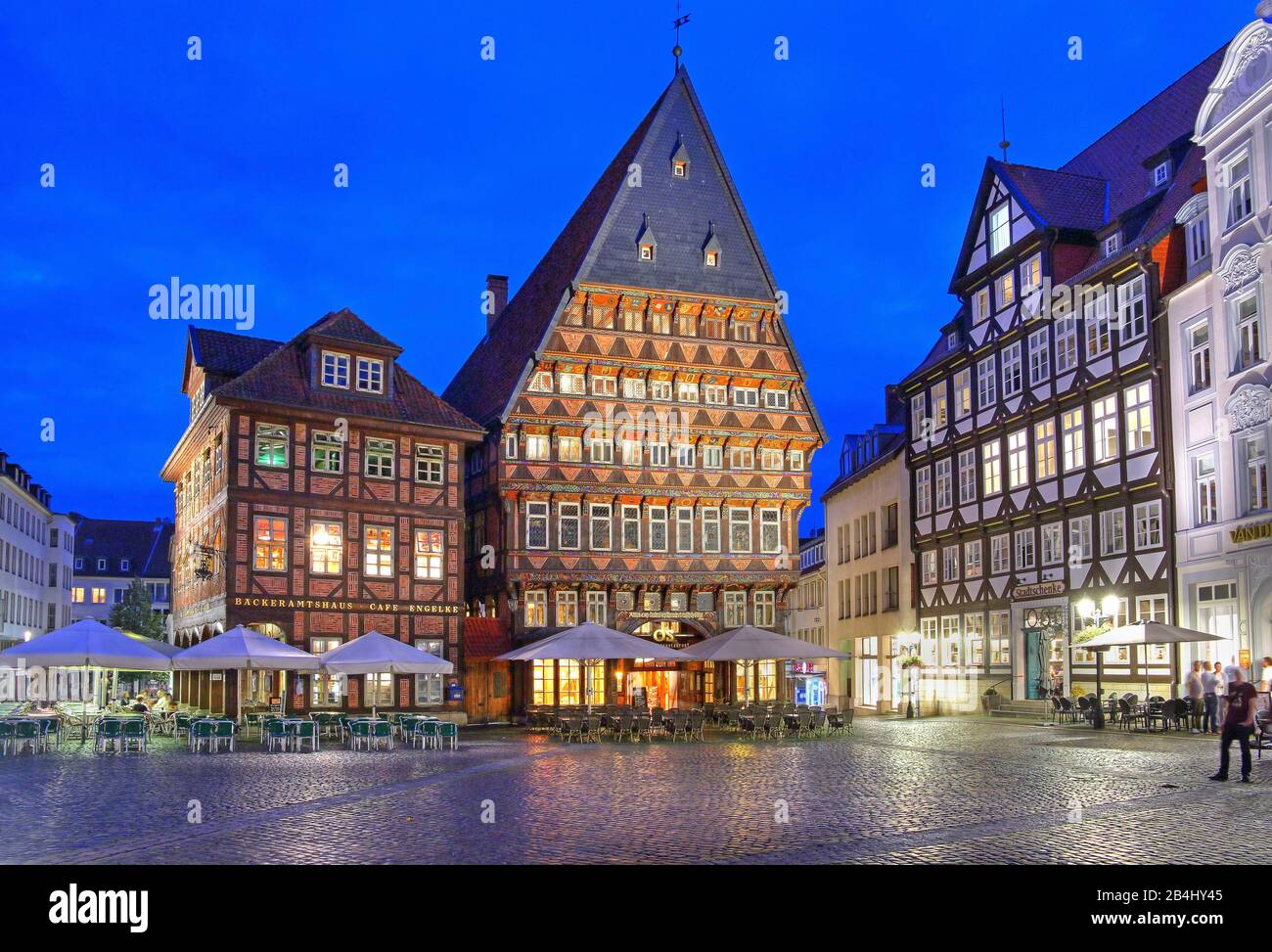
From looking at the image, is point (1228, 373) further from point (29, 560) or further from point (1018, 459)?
point (29, 560)

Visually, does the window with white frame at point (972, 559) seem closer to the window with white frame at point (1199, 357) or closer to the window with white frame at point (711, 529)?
the window with white frame at point (711, 529)

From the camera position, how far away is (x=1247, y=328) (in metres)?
31.2

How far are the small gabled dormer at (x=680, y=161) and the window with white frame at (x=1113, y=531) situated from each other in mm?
19421

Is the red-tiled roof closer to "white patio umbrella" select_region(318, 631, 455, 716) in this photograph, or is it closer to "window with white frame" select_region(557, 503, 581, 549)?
"window with white frame" select_region(557, 503, 581, 549)

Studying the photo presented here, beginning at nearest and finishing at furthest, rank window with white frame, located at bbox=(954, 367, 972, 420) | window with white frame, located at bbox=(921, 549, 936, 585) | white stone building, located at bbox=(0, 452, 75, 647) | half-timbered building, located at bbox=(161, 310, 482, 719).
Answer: half-timbered building, located at bbox=(161, 310, 482, 719) → window with white frame, located at bbox=(954, 367, 972, 420) → window with white frame, located at bbox=(921, 549, 936, 585) → white stone building, located at bbox=(0, 452, 75, 647)

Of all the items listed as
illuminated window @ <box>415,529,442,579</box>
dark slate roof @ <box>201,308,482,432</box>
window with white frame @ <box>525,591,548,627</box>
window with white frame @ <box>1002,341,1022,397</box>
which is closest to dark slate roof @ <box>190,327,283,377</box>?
dark slate roof @ <box>201,308,482,432</box>

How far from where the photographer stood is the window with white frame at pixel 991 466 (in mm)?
43375

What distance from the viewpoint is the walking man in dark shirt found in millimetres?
18344

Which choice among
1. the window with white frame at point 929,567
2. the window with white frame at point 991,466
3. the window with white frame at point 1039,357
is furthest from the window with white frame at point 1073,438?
the window with white frame at point 929,567

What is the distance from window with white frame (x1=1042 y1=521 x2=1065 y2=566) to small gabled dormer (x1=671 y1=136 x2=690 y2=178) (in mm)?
18025

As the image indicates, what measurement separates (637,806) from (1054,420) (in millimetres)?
27557
